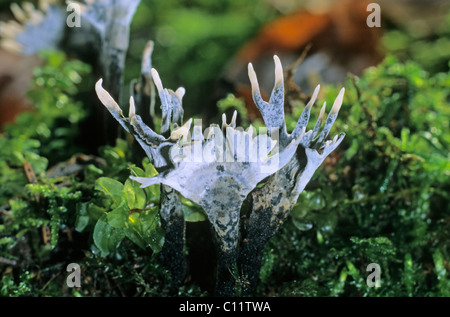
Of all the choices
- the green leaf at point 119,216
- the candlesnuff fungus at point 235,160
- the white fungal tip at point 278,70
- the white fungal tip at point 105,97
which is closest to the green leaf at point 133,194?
the green leaf at point 119,216

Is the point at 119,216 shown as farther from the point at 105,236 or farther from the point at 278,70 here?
the point at 278,70

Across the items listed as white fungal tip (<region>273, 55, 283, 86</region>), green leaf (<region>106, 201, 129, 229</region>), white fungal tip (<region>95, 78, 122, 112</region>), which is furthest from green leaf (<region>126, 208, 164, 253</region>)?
white fungal tip (<region>273, 55, 283, 86</region>)

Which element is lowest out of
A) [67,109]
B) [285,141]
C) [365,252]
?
[365,252]

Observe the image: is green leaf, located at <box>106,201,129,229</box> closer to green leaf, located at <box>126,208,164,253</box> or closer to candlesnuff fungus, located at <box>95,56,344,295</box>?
green leaf, located at <box>126,208,164,253</box>

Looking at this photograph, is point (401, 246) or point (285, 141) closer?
point (285, 141)
